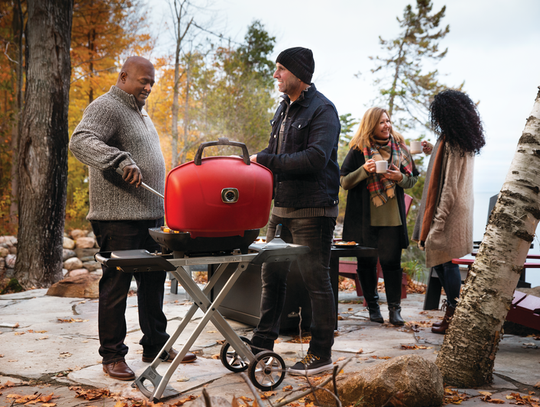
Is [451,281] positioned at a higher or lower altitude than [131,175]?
lower

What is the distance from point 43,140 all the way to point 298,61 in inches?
187

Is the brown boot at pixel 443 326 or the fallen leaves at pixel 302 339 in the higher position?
the brown boot at pixel 443 326

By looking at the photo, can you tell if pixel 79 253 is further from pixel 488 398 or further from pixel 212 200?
pixel 488 398

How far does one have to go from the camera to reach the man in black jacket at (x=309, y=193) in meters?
2.65

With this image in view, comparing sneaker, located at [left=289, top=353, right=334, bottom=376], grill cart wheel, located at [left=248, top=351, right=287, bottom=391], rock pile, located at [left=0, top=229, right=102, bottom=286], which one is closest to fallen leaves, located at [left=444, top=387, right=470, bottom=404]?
sneaker, located at [left=289, top=353, right=334, bottom=376]

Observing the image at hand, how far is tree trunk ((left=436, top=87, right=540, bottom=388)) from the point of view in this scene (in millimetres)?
2439

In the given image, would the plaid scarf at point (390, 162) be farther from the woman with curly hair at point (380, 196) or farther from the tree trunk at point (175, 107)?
the tree trunk at point (175, 107)

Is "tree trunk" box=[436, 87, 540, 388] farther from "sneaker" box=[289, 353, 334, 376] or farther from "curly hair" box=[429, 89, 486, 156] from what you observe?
"curly hair" box=[429, 89, 486, 156]

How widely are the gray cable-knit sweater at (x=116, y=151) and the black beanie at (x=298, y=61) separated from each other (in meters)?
0.95

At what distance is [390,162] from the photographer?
414cm

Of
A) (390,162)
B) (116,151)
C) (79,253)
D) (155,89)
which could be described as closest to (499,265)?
(390,162)

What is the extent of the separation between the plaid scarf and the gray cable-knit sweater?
1.95 m

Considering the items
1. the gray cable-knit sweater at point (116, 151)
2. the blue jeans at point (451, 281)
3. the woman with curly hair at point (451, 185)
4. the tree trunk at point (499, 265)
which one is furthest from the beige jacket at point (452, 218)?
the gray cable-knit sweater at point (116, 151)

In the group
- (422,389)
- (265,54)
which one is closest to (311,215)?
(422,389)
